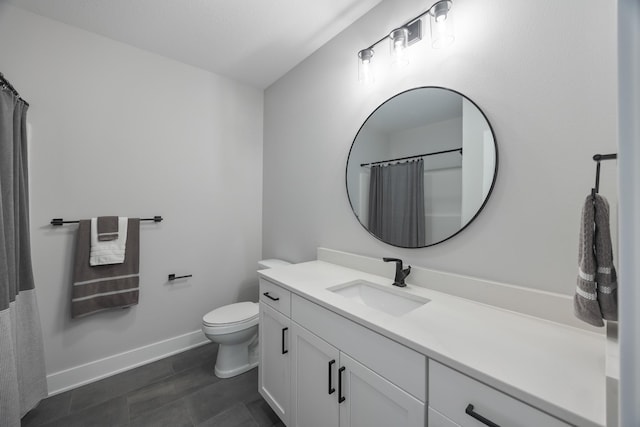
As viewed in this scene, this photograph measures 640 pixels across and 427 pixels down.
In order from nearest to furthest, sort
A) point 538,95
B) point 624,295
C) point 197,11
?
point 624,295
point 538,95
point 197,11

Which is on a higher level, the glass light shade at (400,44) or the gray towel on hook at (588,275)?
the glass light shade at (400,44)

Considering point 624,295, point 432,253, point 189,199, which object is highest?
point 189,199

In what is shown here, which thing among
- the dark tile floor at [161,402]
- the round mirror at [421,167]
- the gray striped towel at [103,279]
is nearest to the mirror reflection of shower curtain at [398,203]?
the round mirror at [421,167]

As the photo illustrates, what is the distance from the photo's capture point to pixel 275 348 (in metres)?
1.45

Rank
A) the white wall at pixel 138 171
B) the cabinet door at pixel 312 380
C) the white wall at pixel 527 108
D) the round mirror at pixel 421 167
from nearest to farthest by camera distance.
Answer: the white wall at pixel 527 108 → the cabinet door at pixel 312 380 → the round mirror at pixel 421 167 → the white wall at pixel 138 171

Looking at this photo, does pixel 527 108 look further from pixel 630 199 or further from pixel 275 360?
pixel 275 360

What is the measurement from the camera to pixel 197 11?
168 cm

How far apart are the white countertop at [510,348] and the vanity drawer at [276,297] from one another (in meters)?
0.21

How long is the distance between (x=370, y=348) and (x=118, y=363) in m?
2.15

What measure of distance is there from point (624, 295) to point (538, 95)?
3.18 feet

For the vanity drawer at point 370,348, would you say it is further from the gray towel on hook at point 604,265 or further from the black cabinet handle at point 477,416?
the gray towel on hook at point 604,265

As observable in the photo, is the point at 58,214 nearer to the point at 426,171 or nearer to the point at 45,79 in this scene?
the point at 45,79

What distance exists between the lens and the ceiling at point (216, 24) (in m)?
1.62

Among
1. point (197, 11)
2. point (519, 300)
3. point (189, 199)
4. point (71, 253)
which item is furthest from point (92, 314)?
point (519, 300)
